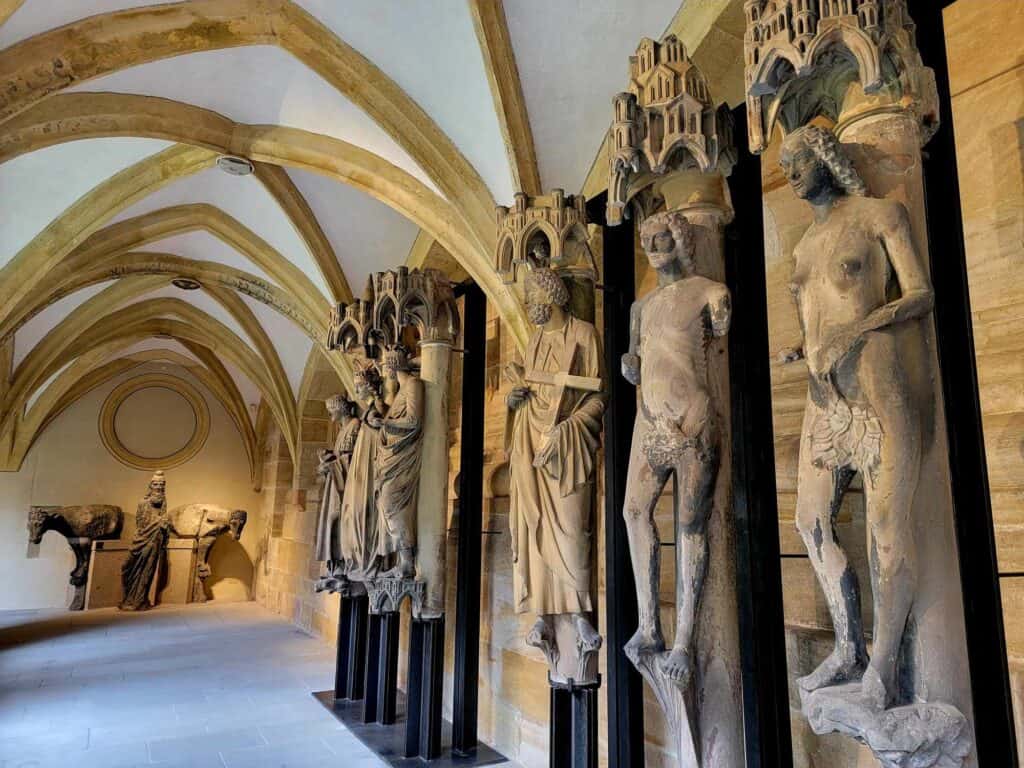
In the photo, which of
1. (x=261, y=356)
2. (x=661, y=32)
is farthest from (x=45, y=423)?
(x=661, y=32)

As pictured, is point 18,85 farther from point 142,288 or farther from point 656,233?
point 142,288

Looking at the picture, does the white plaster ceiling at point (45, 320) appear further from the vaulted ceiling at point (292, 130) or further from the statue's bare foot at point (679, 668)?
the statue's bare foot at point (679, 668)

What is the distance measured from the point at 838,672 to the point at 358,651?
4363 millimetres

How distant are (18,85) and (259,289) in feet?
12.9

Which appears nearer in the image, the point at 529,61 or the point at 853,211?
the point at 853,211

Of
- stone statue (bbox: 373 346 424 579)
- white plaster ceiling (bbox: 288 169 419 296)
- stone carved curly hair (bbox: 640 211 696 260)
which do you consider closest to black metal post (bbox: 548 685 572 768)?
stone statue (bbox: 373 346 424 579)

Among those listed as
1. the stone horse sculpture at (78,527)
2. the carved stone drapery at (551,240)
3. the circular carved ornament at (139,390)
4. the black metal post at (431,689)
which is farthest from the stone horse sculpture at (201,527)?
the carved stone drapery at (551,240)

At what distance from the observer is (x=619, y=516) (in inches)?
130

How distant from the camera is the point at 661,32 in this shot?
11.1ft

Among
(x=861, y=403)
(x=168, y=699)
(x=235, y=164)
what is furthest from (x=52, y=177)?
(x=861, y=403)

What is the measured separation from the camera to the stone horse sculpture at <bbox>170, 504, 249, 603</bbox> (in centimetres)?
1103

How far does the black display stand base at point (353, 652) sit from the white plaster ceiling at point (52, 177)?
12.8ft

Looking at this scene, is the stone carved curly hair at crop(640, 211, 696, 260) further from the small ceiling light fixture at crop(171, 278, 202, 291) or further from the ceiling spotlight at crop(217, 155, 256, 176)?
the small ceiling light fixture at crop(171, 278, 202, 291)

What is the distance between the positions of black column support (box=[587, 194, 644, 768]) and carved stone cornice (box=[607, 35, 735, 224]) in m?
1.03
